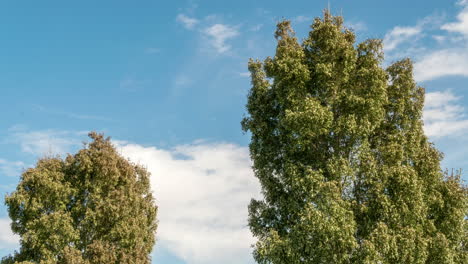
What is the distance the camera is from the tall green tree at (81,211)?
2684 cm

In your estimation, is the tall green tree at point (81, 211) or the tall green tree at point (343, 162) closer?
the tall green tree at point (343, 162)

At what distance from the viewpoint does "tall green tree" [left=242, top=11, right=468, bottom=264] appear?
20359 mm

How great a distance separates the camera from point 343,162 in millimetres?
21219

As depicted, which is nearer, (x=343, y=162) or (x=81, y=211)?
(x=343, y=162)

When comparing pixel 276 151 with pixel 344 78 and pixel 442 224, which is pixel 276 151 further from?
pixel 442 224

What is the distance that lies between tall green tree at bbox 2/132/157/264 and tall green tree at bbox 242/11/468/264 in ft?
29.9

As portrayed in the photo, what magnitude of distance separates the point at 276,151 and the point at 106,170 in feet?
39.7

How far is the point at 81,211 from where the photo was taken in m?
28.7

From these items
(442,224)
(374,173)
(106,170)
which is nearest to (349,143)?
(374,173)

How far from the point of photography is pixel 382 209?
21.0 metres

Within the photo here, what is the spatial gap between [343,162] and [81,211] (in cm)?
1749

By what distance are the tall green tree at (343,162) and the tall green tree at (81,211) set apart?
9104 millimetres

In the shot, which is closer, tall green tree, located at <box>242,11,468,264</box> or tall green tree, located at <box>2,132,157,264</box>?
tall green tree, located at <box>242,11,468,264</box>

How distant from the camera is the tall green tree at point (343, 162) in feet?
66.8
